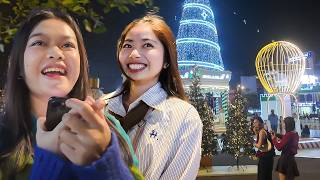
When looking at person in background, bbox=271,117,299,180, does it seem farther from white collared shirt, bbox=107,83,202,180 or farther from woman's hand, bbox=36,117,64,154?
woman's hand, bbox=36,117,64,154

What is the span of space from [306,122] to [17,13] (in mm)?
26396

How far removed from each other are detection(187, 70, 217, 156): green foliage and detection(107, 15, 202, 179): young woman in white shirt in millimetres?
9365

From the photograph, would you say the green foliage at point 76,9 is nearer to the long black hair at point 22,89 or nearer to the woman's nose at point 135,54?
the long black hair at point 22,89

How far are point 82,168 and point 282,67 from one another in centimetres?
1837

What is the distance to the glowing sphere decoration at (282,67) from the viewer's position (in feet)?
57.6

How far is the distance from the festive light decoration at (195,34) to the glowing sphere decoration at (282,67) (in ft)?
32.3

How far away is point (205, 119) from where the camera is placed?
11492 millimetres

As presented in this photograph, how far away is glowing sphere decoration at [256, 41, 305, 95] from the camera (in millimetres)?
17547

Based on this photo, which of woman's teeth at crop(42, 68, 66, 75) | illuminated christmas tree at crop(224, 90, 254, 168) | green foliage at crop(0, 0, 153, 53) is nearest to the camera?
woman's teeth at crop(42, 68, 66, 75)

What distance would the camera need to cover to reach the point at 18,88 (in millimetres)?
1140

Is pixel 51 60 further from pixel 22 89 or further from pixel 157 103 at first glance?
pixel 157 103

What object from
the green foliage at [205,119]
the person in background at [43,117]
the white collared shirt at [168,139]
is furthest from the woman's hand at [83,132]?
the green foliage at [205,119]

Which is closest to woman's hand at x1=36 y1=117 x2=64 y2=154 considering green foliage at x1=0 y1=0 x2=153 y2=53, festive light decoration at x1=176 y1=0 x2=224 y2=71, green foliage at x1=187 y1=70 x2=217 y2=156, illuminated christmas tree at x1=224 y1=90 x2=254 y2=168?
green foliage at x1=0 y1=0 x2=153 y2=53

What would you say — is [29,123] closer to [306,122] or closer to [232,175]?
[232,175]
